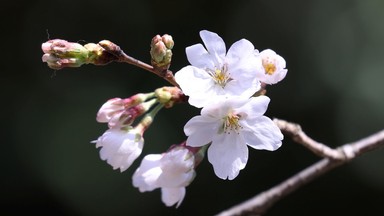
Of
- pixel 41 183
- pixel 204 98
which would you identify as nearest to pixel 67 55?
pixel 204 98

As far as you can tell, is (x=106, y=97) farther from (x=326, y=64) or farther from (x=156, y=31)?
(x=326, y=64)

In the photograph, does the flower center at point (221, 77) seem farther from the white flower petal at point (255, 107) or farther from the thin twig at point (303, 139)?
the thin twig at point (303, 139)

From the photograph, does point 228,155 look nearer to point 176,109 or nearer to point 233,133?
point 233,133

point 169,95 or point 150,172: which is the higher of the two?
point 169,95

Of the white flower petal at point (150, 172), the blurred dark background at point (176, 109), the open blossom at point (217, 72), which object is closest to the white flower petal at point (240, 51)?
the open blossom at point (217, 72)

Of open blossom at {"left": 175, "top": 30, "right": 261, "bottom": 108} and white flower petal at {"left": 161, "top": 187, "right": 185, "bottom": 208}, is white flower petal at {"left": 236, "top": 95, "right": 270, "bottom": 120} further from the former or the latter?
white flower petal at {"left": 161, "top": 187, "right": 185, "bottom": 208}

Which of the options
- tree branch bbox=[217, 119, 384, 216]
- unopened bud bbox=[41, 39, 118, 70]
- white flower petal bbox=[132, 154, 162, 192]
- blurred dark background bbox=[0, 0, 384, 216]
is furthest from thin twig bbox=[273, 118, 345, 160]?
blurred dark background bbox=[0, 0, 384, 216]

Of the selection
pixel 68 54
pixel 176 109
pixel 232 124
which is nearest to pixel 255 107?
pixel 232 124
